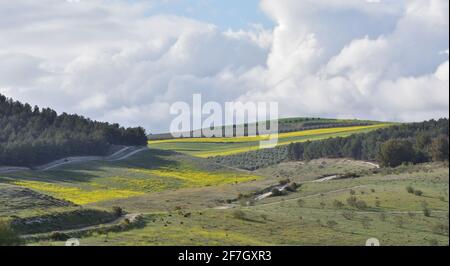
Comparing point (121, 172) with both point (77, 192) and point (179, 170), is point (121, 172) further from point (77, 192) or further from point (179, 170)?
point (77, 192)

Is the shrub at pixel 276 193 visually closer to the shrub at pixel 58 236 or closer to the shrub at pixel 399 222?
the shrub at pixel 399 222

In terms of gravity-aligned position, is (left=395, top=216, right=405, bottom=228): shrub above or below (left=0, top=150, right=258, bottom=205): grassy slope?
below

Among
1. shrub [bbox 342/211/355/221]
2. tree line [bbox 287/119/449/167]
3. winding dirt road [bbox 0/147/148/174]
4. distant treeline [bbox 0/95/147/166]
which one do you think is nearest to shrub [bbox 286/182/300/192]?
tree line [bbox 287/119/449/167]

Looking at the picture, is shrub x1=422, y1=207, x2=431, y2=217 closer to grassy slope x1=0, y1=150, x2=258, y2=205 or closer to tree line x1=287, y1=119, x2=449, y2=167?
tree line x1=287, y1=119, x2=449, y2=167

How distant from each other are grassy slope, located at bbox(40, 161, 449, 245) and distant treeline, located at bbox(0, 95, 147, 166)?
1620 inches

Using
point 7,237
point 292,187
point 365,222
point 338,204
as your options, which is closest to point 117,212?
point 365,222

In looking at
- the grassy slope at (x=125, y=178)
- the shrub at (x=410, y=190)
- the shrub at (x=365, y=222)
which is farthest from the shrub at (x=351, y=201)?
the grassy slope at (x=125, y=178)

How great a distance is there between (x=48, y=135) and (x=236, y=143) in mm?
59518

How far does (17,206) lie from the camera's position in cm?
5744

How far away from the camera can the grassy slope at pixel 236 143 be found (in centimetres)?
17065

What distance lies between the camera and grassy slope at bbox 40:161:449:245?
158 feet

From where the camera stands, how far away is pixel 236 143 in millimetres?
185125

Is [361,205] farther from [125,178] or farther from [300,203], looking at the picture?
[125,178]

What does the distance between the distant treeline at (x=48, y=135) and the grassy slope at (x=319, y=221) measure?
41.1m
